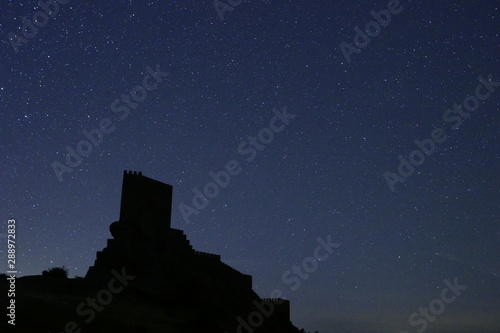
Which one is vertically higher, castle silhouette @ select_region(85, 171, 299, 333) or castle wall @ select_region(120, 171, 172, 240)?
castle wall @ select_region(120, 171, 172, 240)

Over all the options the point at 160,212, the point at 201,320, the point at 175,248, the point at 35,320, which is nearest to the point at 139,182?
the point at 160,212

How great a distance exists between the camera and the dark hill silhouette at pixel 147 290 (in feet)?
95.6

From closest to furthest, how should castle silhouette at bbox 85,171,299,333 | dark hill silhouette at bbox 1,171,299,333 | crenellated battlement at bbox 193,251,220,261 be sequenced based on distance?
dark hill silhouette at bbox 1,171,299,333 → castle silhouette at bbox 85,171,299,333 → crenellated battlement at bbox 193,251,220,261

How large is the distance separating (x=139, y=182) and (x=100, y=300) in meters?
14.1

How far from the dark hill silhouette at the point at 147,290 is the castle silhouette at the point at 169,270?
0.25 ft

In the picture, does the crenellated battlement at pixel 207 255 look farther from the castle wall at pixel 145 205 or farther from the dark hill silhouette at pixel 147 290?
the castle wall at pixel 145 205

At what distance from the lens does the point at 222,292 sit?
43656 mm

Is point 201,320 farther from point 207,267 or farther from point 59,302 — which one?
point 207,267

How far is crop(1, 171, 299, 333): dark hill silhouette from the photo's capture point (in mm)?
29125

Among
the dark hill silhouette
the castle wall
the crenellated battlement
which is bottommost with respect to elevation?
the dark hill silhouette

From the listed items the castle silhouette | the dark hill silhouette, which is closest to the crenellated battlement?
the castle silhouette

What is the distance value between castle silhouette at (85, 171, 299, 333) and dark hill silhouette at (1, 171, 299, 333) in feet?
0.25

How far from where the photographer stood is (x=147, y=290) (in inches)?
1542

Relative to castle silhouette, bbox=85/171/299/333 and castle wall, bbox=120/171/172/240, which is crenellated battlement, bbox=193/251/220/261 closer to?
castle silhouette, bbox=85/171/299/333
